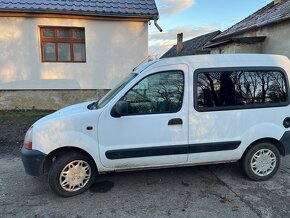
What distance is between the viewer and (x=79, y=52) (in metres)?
10.6

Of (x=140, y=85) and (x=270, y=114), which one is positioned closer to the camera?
(x=140, y=85)

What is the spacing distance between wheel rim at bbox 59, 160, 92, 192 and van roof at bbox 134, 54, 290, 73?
1.65 metres

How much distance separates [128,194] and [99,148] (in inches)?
32.0

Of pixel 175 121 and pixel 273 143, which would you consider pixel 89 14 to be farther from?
pixel 273 143

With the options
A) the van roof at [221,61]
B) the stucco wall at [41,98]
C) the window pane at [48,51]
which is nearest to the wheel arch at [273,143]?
the van roof at [221,61]

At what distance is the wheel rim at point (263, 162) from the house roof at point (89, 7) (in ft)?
24.8

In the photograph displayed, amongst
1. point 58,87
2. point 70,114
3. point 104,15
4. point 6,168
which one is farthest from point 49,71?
point 70,114

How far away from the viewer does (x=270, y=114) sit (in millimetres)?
4258

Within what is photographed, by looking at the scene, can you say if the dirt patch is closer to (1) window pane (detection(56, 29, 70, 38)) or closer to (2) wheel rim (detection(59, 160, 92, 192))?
(2) wheel rim (detection(59, 160, 92, 192))

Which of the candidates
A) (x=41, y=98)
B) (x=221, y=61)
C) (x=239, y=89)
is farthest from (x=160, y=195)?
(x=41, y=98)

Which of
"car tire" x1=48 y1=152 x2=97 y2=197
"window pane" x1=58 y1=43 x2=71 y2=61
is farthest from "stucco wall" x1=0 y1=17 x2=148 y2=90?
"car tire" x1=48 y1=152 x2=97 y2=197

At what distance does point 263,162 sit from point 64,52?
8.46 m

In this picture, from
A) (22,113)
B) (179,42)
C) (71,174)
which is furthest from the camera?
(179,42)

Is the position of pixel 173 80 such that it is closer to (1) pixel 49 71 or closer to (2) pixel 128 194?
(2) pixel 128 194
